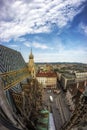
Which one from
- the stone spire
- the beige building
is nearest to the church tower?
the stone spire

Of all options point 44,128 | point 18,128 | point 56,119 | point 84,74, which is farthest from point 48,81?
point 18,128

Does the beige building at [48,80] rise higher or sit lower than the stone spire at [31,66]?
lower

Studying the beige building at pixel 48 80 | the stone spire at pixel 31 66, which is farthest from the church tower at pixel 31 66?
the beige building at pixel 48 80

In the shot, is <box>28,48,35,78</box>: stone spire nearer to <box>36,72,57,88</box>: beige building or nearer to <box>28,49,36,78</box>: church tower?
<box>28,49,36,78</box>: church tower

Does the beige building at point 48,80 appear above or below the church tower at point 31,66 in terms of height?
below

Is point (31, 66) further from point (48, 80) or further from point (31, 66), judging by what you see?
point (48, 80)

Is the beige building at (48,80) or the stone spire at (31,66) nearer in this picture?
the stone spire at (31,66)

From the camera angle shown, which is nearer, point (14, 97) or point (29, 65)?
point (14, 97)

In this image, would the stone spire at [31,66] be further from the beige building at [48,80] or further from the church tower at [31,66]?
the beige building at [48,80]

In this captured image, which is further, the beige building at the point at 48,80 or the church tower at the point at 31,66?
the beige building at the point at 48,80

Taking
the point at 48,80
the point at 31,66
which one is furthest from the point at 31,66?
the point at 48,80

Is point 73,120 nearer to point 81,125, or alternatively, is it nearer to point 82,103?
point 81,125
